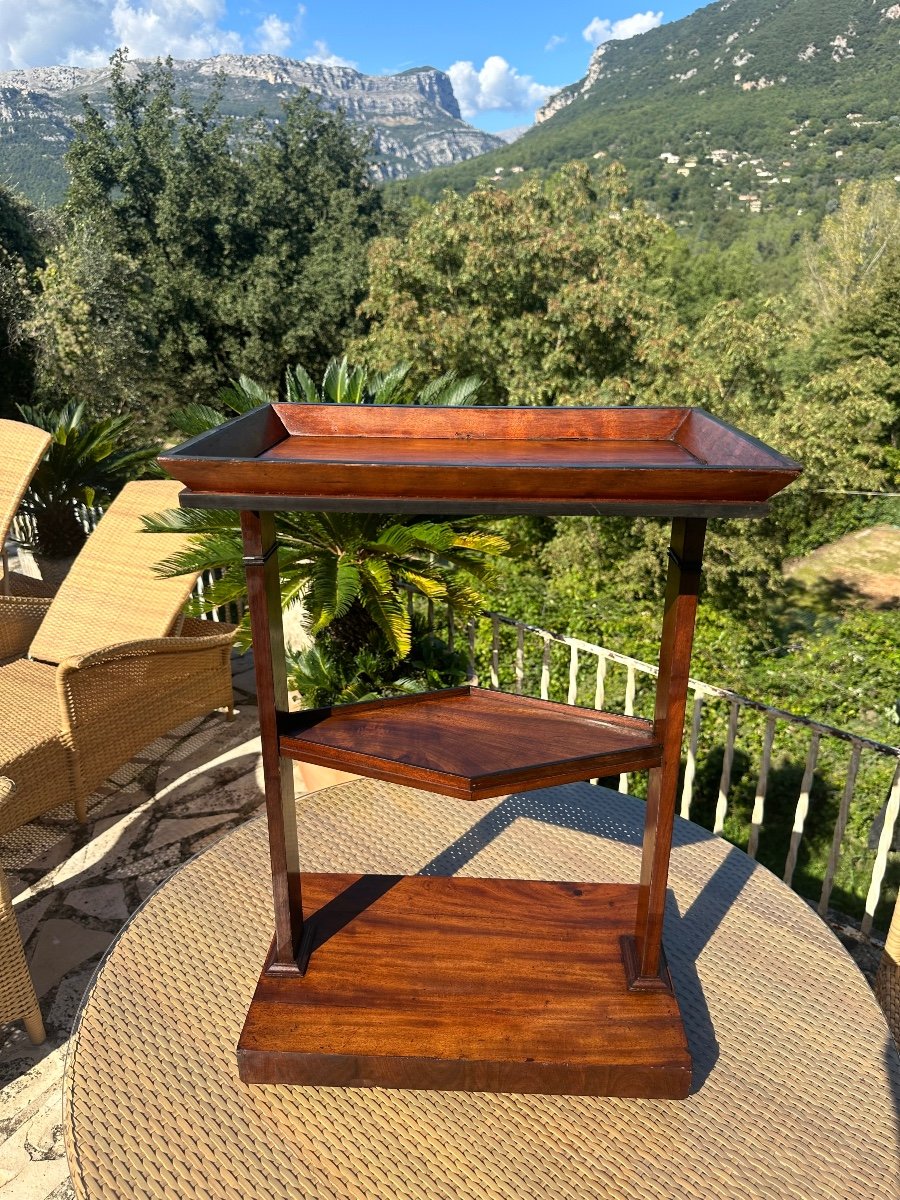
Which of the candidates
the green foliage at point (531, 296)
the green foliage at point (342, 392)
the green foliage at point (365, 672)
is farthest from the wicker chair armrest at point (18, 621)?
the green foliage at point (531, 296)

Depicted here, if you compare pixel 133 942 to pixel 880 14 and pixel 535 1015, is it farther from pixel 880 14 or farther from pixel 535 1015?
pixel 880 14

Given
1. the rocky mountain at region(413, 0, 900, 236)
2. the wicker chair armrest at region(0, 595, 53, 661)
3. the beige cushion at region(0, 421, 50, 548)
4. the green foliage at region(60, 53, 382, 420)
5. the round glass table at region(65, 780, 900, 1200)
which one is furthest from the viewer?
the rocky mountain at region(413, 0, 900, 236)

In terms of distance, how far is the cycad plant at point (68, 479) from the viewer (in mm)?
6000

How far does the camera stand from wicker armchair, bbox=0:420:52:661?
3797 millimetres

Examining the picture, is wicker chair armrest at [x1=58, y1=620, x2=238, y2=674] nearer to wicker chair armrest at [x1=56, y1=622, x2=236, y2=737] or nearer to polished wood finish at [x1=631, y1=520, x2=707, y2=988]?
wicker chair armrest at [x1=56, y1=622, x2=236, y2=737]

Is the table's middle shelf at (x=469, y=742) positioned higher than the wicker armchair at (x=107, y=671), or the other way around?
the table's middle shelf at (x=469, y=742)

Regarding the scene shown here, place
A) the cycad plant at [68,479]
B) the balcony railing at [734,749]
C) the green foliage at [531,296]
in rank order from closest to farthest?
the balcony railing at [734,749] < the cycad plant at [68,479] < the green foliage at [531,296]

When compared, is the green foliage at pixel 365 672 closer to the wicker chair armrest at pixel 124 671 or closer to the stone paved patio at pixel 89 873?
the wicker chair armrest at pixel 124 671

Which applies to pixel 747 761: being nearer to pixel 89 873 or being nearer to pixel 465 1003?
pixel 89 873

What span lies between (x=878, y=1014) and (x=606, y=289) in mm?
8938

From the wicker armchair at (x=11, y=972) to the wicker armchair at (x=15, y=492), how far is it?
6.34ft

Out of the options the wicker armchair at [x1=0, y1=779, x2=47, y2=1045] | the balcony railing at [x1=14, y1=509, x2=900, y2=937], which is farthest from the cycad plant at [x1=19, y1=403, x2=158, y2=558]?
the wicker armchair at [x1=0, y1=779, x2=47, y2=1045]

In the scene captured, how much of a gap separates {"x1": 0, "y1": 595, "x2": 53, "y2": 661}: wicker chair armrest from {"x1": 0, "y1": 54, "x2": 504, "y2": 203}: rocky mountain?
1470cm

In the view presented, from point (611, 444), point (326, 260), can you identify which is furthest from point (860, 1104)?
→ point (326, 260)
